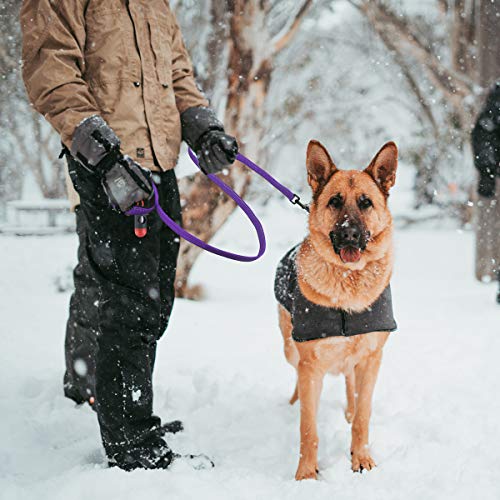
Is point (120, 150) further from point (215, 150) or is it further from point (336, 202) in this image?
point (336, 202)

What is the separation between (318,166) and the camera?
9.24ft

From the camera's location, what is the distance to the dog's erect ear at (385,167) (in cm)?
266

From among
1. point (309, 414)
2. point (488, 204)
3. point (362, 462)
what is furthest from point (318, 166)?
point (488, 204)

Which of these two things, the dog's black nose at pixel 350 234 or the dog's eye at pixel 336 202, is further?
the dog's eye at pixel 336 202

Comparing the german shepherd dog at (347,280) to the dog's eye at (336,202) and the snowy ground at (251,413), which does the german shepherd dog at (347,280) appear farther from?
the snowy ground at (251,413)

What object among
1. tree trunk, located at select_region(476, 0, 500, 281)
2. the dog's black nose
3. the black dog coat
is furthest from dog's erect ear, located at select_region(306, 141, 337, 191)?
tree trunk, located at select_region(476, 0, 500, 281)

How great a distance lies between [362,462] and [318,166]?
1421 millimetres

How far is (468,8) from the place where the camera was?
11242mm

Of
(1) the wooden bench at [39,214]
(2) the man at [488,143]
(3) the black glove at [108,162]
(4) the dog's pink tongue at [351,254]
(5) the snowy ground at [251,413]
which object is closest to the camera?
(3) the black glove at [108,162]

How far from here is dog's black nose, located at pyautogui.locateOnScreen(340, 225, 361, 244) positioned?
99.7 inches

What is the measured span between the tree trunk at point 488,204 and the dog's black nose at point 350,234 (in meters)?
5.56

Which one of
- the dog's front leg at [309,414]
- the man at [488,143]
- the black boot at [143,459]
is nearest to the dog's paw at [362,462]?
the dog's front leg at [309,414]

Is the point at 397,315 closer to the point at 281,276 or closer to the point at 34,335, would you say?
the point at 281,276

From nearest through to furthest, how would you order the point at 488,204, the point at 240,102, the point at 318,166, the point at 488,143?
the point at 318,166, the point at 488,143, the point at 240,102, the point at 488,204
